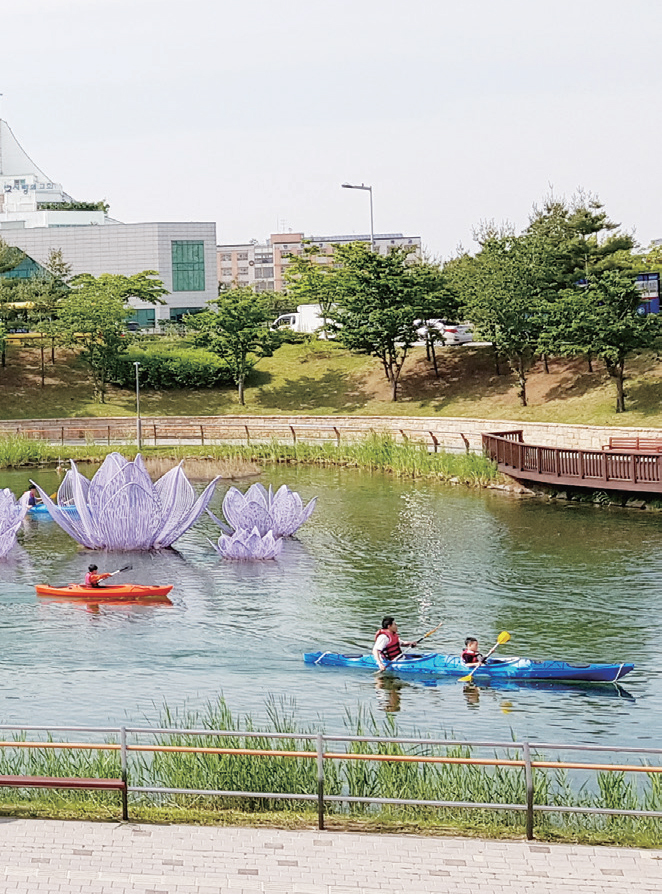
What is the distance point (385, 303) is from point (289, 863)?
50740 millimetres

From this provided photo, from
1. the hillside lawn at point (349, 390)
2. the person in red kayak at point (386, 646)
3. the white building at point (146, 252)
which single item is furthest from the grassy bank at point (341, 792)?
the white building at point (146, 252)

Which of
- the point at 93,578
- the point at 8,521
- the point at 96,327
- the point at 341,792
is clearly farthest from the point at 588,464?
the point at 96,327

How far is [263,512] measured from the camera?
107 feet

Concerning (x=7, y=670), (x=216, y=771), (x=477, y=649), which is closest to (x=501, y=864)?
(x=216, y=771)

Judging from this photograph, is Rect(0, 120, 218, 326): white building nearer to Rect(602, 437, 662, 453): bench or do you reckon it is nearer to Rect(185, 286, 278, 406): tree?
Rect(185, 286, 278, 406): tree

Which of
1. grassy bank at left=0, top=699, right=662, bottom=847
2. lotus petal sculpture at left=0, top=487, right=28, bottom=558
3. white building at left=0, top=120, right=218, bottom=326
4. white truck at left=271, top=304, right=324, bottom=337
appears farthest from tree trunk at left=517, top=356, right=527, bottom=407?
white building at left=0, top=120, right=218, bottom=326

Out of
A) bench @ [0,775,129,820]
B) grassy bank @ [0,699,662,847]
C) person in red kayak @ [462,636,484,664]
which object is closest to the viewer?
grassy bank @ [0,699,662,847]

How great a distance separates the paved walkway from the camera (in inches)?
438

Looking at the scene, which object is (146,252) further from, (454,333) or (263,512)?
(263,512)

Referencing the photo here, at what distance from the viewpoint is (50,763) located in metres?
15.3

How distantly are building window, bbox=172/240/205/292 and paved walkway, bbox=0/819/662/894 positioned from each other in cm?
8458

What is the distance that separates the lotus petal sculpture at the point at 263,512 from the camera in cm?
3212

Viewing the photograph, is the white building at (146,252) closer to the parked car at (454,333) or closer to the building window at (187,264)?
the building window at (187,264)

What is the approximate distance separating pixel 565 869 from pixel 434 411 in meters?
47.2
